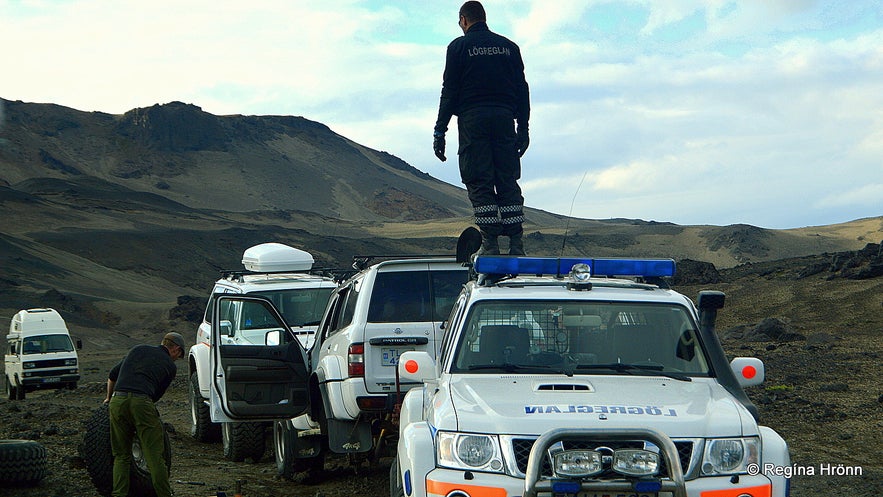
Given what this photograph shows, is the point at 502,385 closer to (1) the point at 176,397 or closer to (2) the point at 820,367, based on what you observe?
(2) the point at 820,367

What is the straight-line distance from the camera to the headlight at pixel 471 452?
559cm

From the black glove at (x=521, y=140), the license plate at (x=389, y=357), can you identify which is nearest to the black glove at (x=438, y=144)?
the black glove at (x=521, y=140)

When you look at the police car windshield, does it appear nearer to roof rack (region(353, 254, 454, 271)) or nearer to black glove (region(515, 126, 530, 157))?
roof rack (region(353, 254, 454, 271))

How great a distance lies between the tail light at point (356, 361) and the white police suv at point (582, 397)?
86.4 inches

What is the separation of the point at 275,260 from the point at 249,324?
94.1 inches

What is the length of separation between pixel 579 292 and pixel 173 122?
142 meters

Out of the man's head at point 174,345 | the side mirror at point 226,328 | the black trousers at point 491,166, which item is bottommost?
the man's head at point 174,345

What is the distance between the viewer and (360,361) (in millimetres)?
9516

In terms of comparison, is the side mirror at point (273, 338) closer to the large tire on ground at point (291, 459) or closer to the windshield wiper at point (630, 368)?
the large tire on ground at point (291, 459)

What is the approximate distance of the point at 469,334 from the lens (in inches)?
268

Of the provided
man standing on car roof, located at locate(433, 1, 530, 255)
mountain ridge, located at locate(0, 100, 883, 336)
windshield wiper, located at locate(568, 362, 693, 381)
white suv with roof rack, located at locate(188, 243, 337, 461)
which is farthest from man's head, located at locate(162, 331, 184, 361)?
mountain ridge, located at locate(0, 100, 883, 336)

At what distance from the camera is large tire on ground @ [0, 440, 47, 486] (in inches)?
384

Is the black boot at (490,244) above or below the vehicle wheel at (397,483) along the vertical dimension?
above

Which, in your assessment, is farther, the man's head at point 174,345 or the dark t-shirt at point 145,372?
the man's head at point 174,345
